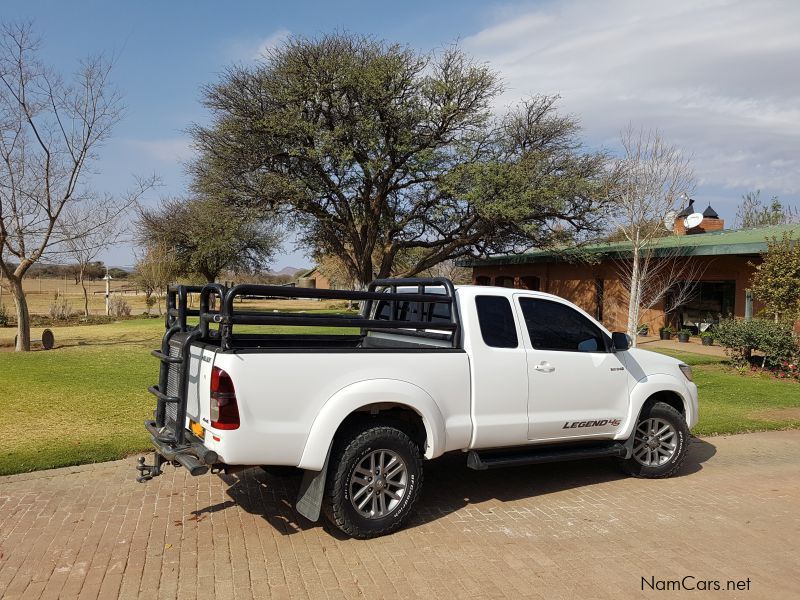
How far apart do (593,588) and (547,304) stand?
2530mm

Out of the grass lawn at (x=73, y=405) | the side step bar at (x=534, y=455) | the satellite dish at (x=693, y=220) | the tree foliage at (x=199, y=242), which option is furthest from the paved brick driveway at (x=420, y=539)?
the tree foliage at (x=199, y=242)

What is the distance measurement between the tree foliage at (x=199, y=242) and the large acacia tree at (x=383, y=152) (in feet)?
33.8

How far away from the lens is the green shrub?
44.2ft

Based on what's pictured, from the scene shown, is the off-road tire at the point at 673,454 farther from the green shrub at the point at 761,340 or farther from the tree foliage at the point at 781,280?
the tree foliage at the point at 781,280

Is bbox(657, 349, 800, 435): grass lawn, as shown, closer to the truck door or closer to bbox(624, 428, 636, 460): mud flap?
bbox(624, 428, 636, 460): mud flap

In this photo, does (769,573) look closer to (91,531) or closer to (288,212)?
(91,531)

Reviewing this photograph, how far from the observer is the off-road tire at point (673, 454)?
6113 mm

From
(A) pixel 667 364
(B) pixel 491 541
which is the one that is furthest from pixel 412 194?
(B) pixel 491 541

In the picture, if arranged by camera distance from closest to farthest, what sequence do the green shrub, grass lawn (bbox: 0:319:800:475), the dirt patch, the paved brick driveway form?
the paved brick driveway < grass lawn (bbox: 0:319:800:475) < the dirt patch < the green shrub

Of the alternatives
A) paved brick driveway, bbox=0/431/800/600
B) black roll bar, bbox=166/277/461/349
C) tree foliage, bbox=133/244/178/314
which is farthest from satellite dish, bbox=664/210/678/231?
tree foliage, bbox=133/244/178/314

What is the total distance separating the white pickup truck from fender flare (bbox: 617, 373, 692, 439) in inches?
0.6

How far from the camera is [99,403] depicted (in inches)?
367

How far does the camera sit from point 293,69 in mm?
20328

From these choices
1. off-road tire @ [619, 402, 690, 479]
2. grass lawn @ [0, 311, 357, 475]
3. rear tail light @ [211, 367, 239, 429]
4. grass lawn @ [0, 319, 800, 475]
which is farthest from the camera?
grass lawn @ [0, 319, 800, 475]
